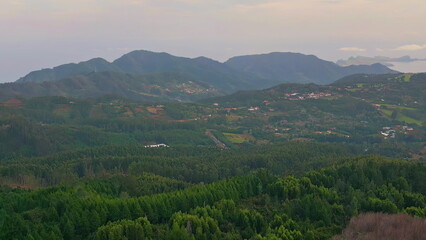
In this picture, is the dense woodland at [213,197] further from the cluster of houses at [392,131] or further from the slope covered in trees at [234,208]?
the cluster of houses at [392,131]

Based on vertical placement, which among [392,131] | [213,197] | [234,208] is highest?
[234,208]

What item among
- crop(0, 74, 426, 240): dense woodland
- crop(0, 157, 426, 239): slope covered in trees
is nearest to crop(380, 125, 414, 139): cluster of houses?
crop(0, 74, 426, 240): dense woodland

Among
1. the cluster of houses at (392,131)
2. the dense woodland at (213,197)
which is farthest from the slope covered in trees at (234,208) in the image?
the cluster of houses at (392,131)

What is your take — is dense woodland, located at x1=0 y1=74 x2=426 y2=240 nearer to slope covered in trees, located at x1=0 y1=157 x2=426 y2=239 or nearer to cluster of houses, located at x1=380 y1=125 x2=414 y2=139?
slope covered in trees, located at x1=0 y1=157 x2=426 y2=239

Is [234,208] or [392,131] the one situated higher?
[234,208]

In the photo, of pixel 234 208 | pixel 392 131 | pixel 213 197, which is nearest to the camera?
pixel 234 208

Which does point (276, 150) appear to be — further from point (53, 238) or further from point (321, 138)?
point (53, 238)

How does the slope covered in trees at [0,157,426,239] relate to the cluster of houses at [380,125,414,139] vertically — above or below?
above

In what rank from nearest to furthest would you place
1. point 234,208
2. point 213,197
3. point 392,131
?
point 234,208 < point 213,197 < point 392,131

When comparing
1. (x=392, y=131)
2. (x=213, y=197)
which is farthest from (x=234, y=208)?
(x=392, y=131)

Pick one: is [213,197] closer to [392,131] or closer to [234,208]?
[234,208]

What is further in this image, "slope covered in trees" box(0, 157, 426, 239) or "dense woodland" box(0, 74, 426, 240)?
"dense woodland" box(0, 74, 426, 240)

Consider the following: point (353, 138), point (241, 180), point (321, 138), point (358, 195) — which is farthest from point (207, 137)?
point (358, 195)
